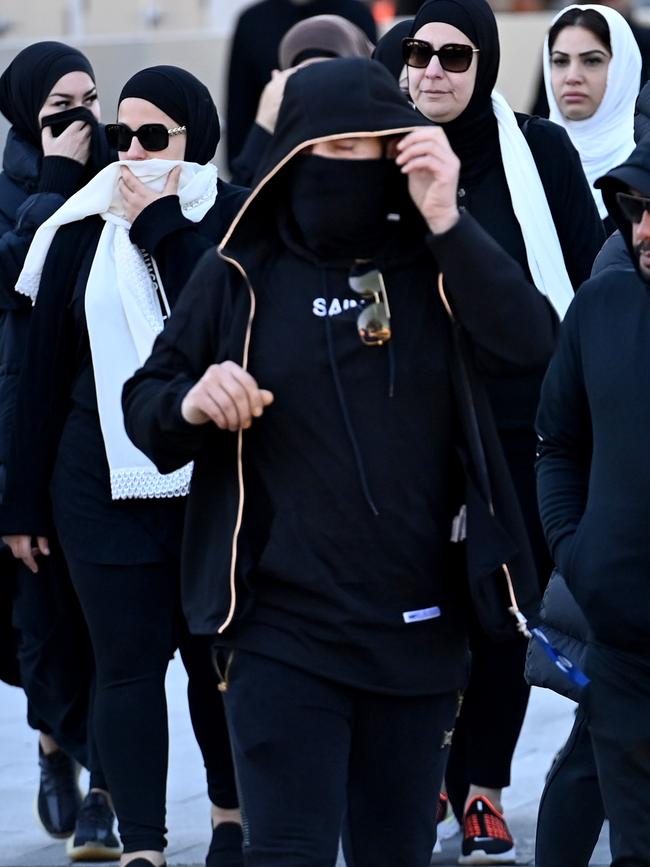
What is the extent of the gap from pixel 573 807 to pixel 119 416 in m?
1.40

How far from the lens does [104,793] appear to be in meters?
→ 5.55

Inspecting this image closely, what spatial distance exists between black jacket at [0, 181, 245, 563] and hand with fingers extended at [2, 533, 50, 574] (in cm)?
4

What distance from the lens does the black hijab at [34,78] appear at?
18.3ft

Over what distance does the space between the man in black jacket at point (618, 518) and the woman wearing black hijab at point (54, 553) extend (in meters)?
1.86

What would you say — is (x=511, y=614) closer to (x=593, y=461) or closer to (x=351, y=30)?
(x=593, y=461)

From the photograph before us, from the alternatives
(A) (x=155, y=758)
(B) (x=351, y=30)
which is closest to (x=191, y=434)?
(A) (x=155, y=758)

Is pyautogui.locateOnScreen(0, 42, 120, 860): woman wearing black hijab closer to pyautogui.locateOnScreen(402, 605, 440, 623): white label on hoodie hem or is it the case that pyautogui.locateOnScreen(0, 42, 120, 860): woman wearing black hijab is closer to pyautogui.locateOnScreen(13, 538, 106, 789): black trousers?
pyautogui.locateOnScreen(13, 538, 106, 789): black trousers

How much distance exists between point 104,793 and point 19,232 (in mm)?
1520

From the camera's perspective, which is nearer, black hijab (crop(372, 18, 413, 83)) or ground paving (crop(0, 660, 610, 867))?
ground paving (crop(0, 660, 610, 867))

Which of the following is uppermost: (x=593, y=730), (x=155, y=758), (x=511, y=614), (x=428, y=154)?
(x=428, y=154)

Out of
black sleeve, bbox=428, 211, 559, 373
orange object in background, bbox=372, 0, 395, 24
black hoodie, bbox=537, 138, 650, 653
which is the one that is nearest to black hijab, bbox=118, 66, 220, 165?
black hoodie, bbox=537, 138, 650, 653

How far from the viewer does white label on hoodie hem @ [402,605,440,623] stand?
357cm

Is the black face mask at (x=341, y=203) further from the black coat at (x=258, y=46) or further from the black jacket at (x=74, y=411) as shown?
the black coat at (x=258, y=46)

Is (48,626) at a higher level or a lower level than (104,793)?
higher
